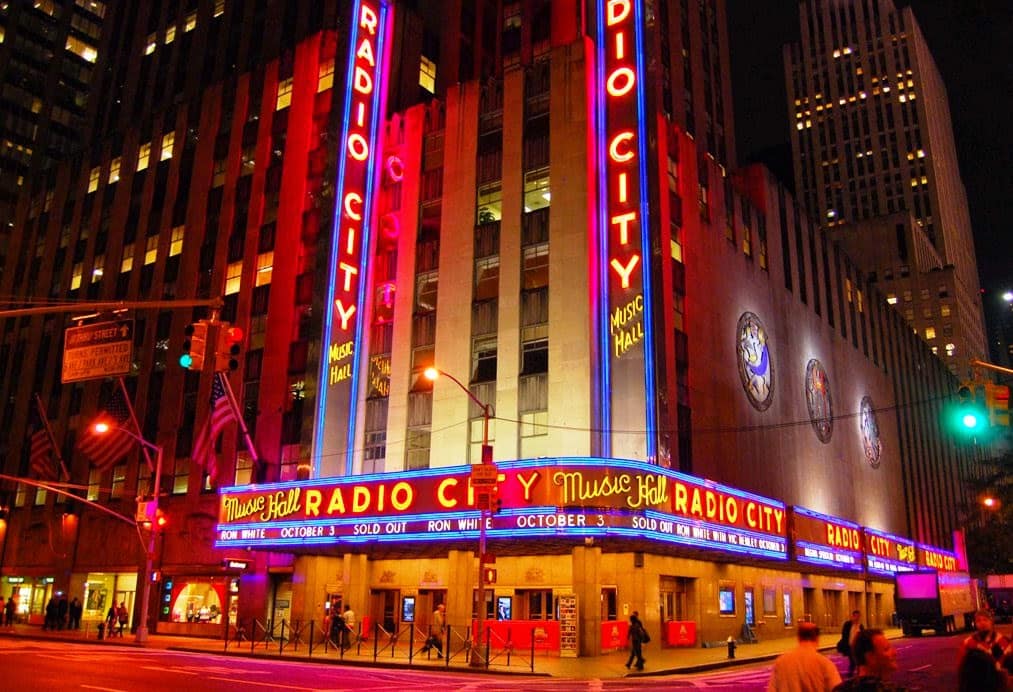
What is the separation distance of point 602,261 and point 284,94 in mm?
27210

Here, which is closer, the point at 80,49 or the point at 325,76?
the point at 325,76

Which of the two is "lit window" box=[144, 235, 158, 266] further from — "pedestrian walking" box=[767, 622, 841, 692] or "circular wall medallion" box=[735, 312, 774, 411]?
"pedestrian walking" box=[767, 622, 841, 692]

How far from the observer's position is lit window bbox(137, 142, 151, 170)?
63.0 metres

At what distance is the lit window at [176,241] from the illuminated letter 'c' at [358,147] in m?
17.1

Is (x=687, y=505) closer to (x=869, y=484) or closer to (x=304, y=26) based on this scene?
(x=869, y=484)

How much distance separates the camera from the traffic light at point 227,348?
14.8 meters

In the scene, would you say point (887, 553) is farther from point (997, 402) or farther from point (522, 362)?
point (997, 402)

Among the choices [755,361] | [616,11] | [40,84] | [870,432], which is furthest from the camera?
[40,84]

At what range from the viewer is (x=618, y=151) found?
132ft

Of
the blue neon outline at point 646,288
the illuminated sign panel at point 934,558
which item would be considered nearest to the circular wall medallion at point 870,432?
the illuminated sign panel at point 934,558

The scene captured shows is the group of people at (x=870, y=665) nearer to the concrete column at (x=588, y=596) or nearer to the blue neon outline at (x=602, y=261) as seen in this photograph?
the concrete column at (x=588, y=596)

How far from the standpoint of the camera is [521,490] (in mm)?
33906

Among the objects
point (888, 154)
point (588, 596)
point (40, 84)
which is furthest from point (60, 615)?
point (888, 154)

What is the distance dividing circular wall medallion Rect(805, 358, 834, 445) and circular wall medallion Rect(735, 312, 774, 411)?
641 cm
